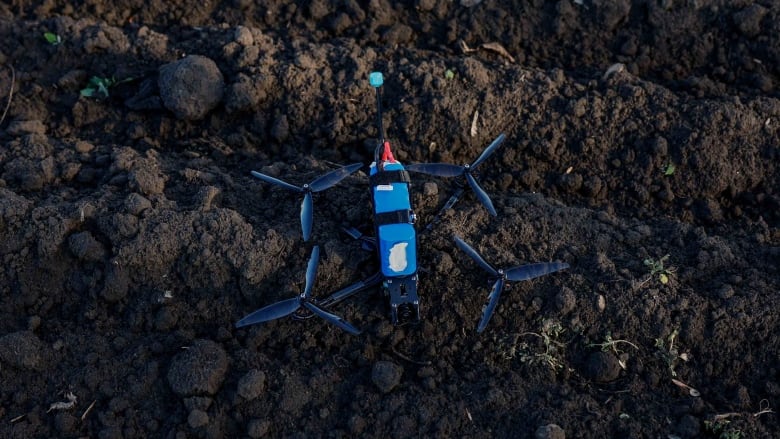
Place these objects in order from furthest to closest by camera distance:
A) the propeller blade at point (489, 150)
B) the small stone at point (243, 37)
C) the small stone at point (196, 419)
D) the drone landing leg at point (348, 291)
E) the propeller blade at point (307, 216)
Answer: the small stone at point (243, 37), the propeller blade at point (489, 150), the propeller blade at point (307, 216), the drone landing leg at point (348, 291), the small stone at point (196, 419)

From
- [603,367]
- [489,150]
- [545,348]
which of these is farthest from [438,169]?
[603,367]

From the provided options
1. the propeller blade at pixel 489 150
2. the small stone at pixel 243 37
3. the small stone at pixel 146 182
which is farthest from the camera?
the small stone at pixel 243 37

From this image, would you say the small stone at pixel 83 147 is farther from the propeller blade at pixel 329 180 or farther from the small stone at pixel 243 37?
the propeller blade at pixel 329 180

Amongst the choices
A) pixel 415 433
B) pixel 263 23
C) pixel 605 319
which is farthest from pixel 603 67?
pixel 415 433

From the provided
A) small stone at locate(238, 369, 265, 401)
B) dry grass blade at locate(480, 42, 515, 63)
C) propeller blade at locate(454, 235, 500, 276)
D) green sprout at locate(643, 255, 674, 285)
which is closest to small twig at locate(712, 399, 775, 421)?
green sprout at locate(643, 255, 674, 285)

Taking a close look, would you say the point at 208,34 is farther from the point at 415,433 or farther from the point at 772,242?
the point at 772,242

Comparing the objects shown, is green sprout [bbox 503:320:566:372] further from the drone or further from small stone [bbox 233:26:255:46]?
small stone [bbox 233:26:255:46]

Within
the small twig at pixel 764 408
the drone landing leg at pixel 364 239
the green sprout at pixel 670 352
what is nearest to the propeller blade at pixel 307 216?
the drone landing leg at pixel 364 239
